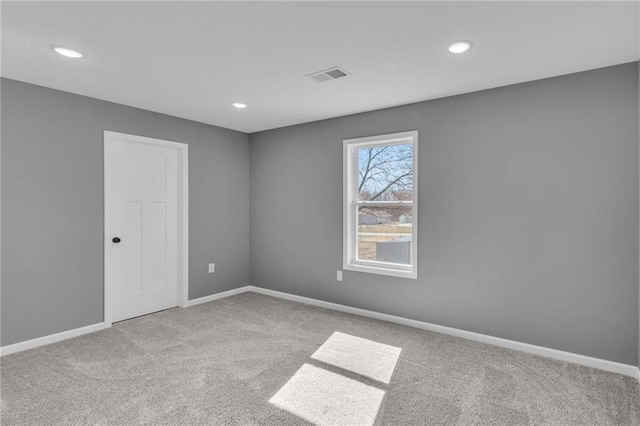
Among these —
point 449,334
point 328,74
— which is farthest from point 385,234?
point 328,74

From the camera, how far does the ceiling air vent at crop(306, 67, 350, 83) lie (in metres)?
2.71

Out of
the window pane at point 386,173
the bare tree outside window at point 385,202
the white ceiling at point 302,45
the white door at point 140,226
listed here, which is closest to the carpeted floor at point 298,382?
the white door at point 140,226

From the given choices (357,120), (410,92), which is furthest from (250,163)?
(410,92)

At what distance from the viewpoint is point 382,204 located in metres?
3.92

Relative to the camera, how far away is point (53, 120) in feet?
10.3

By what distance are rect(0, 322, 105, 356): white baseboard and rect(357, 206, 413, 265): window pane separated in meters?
2.93

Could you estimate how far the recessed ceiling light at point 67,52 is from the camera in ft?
7.65

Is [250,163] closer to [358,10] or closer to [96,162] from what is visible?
[96,162]

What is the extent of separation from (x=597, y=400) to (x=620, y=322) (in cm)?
70

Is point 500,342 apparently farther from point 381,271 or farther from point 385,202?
point 385,202

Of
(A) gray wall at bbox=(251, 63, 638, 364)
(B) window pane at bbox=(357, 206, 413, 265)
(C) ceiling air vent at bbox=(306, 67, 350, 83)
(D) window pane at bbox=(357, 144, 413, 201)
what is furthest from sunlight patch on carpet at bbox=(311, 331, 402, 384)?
(C) ceiling air vent at bbox=(306, 67, 350, 83)

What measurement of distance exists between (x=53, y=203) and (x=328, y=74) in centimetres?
278

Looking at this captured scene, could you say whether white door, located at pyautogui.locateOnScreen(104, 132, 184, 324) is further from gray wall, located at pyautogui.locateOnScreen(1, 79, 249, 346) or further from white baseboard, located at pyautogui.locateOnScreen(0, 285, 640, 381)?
white baseboard, located at pyautogui.locateOnScreen(0, 285, 640, 381)

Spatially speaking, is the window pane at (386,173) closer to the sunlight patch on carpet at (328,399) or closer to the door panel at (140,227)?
the sunlight patch on carpet at (328,399)
